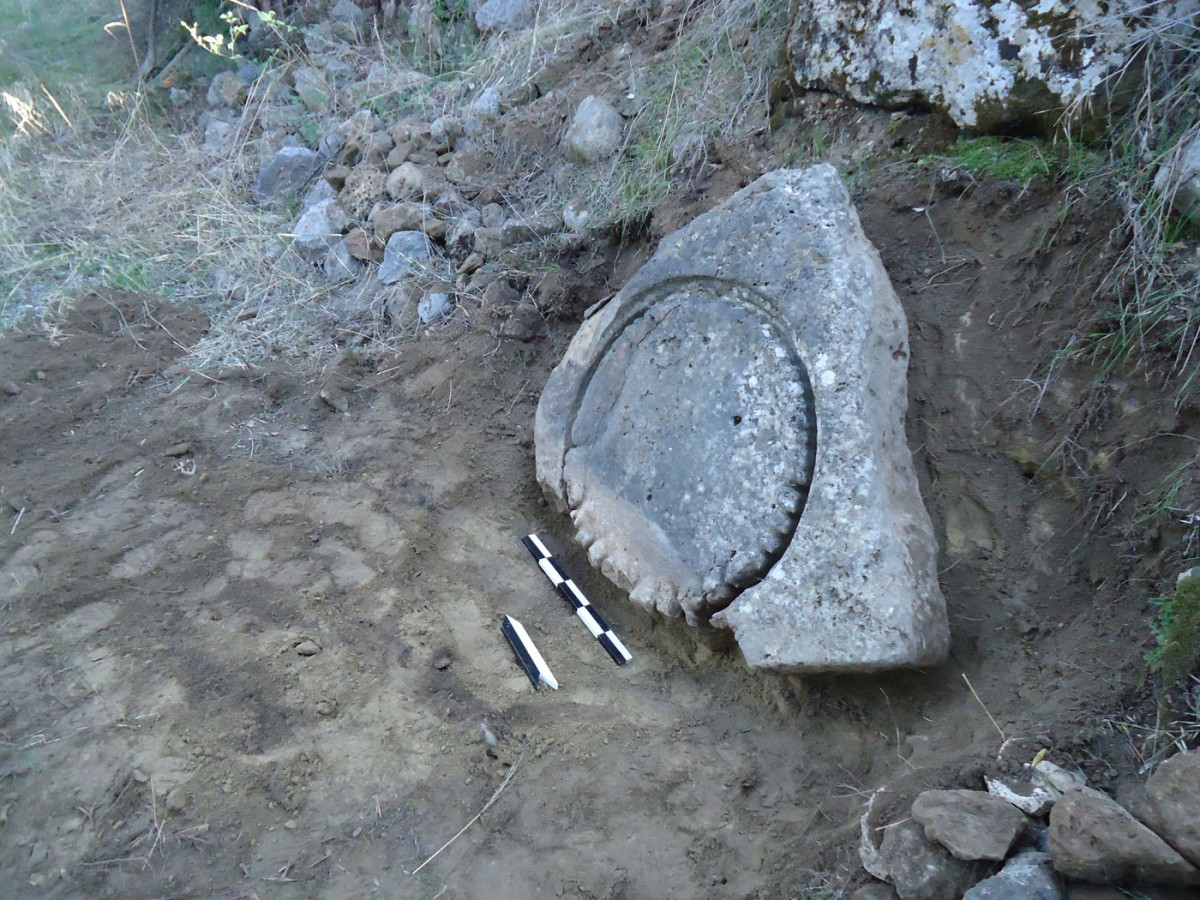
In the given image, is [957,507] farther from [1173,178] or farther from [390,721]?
[390,721]

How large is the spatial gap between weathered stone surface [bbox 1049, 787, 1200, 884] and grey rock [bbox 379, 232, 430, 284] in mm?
3240

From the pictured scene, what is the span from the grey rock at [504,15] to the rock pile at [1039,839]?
441 cm

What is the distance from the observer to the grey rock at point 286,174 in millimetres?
4762

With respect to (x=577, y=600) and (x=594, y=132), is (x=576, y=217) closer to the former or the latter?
(x=594, y=132)

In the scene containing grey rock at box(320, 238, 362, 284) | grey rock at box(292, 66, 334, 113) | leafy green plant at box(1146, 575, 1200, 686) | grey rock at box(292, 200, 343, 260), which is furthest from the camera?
grey rock at box(292, 66, 334, 113)

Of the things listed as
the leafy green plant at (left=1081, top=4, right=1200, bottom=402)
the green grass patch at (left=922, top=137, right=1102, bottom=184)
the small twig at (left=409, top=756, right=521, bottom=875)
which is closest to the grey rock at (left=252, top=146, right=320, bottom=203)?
the green grass patch at (left=922, top=137, right=1102, bottom=184)

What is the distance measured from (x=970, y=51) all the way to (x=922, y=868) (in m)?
2.20

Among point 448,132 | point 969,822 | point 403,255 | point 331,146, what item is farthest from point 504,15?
point 969,822

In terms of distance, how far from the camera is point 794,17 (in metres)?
3.10

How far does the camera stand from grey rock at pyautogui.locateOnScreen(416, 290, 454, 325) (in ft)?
12.2

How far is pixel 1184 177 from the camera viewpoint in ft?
6.86

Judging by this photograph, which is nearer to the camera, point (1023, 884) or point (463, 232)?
point (1023, 884)

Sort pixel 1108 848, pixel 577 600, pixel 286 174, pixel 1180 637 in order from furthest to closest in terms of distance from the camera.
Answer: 1. pixel 286 174
2. pixel 577 600
3. pixel 1180 637
4. pixel 1108 848

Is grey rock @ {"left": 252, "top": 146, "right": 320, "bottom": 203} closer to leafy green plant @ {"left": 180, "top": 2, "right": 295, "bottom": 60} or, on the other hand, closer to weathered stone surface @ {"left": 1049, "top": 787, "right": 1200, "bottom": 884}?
leafy green plant @ {"left": 180, "top": 2, "right": 295, "bottom": 60}
